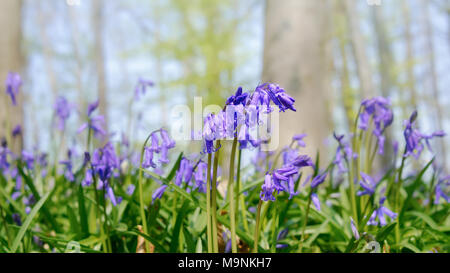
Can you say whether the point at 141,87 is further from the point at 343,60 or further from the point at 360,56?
the point at 343,60

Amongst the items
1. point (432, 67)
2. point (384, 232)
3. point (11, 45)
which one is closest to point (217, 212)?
point (384, 232)

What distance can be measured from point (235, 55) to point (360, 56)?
6.82 meters

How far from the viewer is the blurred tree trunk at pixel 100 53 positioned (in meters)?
9.64

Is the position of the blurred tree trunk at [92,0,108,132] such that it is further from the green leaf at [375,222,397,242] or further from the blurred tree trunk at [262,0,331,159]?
the green leaf at [375,222,397,242]

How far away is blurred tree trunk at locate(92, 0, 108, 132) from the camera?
964 cm

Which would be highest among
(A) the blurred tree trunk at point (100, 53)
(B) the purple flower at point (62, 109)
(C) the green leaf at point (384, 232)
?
(A) the blurred tree trunk at point (100, 53)

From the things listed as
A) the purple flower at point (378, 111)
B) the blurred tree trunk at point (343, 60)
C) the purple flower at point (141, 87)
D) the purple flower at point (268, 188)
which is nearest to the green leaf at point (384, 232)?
the purple flower at point (268, 188)

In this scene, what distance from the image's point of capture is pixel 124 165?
104 inches

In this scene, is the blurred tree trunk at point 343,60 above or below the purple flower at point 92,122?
above

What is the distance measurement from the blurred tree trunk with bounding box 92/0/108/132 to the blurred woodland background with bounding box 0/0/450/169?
0.10ft

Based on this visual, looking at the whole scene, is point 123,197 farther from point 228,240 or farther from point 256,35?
point 256,35

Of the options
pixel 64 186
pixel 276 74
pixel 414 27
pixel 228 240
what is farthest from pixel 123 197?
pixel 414 27

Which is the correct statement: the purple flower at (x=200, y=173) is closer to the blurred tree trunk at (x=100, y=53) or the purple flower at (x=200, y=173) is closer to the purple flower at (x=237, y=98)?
the purple flower at (x=237, y=98)
